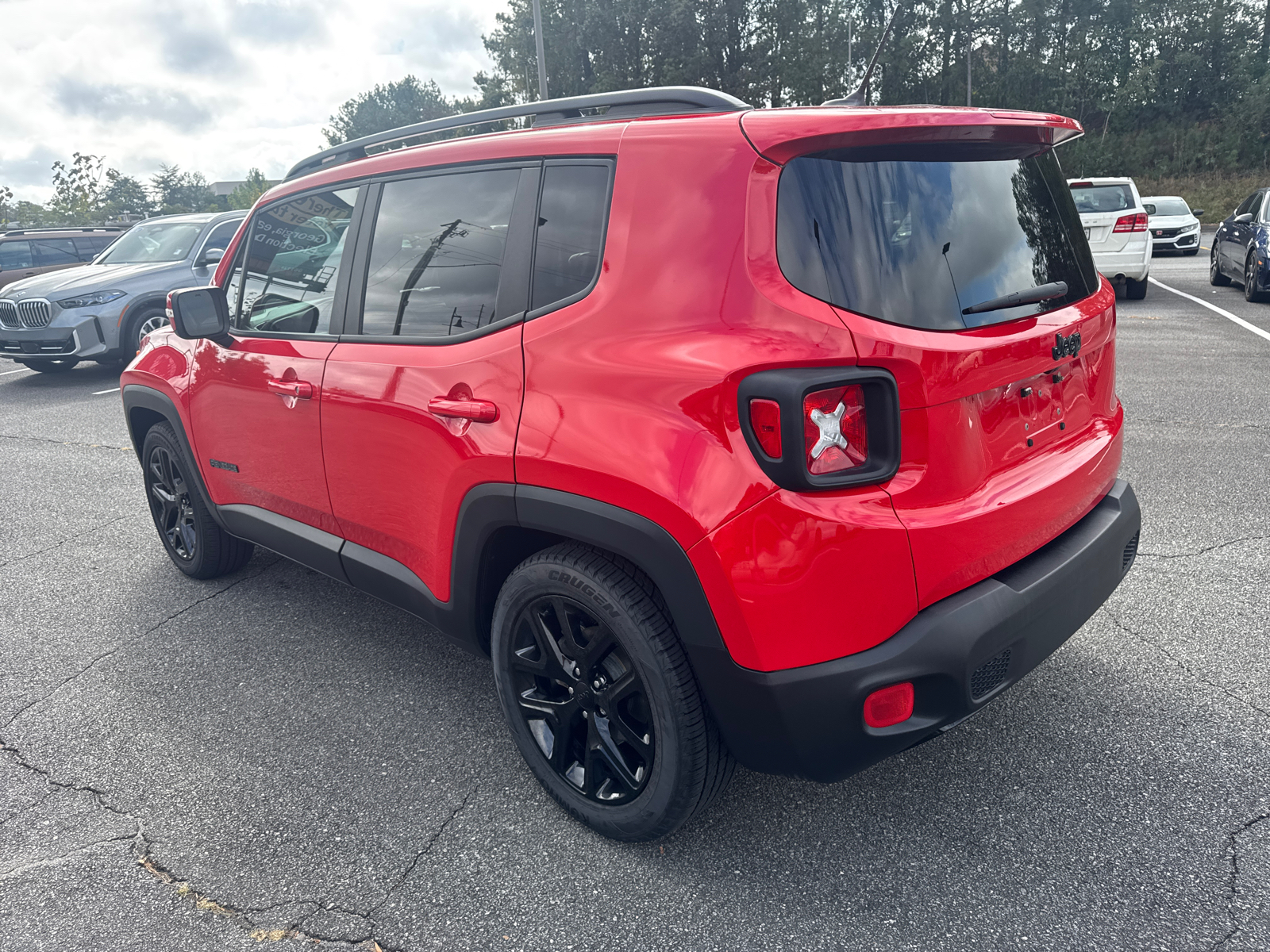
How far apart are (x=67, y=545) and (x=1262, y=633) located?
223 inches

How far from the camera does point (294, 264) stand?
3219mm

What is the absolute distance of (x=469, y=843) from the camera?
2.36m

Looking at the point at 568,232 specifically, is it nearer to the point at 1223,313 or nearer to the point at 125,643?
the point at 125,643

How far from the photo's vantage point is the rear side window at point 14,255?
14648mm

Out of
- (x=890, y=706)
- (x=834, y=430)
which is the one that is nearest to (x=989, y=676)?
(x=890, y=706)

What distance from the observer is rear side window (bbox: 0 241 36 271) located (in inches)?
577

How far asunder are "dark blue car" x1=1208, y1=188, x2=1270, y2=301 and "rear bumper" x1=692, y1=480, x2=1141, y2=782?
11.6 m

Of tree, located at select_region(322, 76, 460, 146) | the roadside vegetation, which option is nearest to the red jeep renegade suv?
the roadside vegetation

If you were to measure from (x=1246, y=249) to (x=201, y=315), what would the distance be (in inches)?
510

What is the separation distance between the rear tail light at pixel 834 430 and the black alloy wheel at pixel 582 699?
681mm

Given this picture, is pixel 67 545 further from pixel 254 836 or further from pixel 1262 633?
pixel 1262 633

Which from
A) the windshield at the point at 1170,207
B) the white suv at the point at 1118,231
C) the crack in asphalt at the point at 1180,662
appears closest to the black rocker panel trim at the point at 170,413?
the crack in asphalt at the point at 1180,662

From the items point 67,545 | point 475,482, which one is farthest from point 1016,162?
point 67,545

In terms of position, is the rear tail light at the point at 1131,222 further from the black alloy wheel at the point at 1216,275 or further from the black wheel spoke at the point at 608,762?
the black wheel spoke at the point at 608,762
